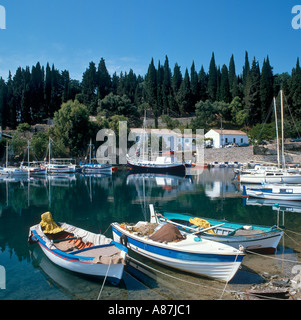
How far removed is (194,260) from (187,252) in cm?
31

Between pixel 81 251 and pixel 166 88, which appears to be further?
pixel 166 88

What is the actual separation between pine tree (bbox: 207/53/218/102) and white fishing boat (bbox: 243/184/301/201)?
56.7 meters

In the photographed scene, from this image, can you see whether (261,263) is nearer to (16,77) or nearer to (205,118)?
(205,118)

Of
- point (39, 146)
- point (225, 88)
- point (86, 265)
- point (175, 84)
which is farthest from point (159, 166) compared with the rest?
point (86, 265)

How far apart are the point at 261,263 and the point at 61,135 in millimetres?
48379

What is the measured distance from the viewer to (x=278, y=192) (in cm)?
2138

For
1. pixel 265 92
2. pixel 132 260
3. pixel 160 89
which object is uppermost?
pixel 160 89

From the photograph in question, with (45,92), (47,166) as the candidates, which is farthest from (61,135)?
(45,92)

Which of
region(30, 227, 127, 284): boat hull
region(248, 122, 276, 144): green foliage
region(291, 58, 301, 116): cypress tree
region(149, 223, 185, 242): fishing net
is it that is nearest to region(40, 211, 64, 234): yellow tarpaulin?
region(30, 227, 127, 284): boat hull

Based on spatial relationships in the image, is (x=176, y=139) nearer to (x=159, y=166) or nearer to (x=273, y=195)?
(x=159, y=166)

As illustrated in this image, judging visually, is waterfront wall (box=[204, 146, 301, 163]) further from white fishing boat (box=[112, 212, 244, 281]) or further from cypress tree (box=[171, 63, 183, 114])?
white fishing boat (box=[112, 212, 244, 281])

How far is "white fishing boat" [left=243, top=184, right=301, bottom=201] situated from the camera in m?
20.9

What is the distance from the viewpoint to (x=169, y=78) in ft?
256

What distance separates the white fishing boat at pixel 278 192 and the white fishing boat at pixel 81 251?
1637cm
